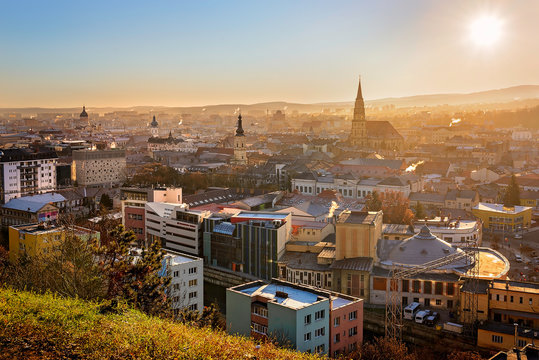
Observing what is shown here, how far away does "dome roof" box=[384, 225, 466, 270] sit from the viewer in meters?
8.33

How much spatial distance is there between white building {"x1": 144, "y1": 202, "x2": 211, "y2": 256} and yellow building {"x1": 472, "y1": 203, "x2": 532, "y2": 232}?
21.3 ft

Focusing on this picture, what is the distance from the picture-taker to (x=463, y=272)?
805 centimetres

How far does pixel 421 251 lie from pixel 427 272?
0.43m

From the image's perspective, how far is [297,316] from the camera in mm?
5395

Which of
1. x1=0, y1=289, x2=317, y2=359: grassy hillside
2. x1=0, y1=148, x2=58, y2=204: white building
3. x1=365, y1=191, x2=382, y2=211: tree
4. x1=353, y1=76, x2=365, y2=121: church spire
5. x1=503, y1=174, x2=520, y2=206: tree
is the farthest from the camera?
x1=353, y1=76, x2=365, y2=121: church spire

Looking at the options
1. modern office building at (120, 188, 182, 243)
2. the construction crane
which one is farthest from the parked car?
modern office building at (120, 188, 182, 243)

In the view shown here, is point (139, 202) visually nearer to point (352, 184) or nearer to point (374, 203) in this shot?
point (374, 203)

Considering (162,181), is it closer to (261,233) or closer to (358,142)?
(261,233)

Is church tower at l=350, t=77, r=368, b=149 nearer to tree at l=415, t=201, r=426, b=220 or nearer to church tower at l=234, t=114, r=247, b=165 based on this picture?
church tower at l=234, t=114, r=247, b=165

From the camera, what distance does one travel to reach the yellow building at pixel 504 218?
13.0m

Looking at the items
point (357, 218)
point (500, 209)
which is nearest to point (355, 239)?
point (357, 218)

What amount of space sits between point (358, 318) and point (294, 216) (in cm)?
554

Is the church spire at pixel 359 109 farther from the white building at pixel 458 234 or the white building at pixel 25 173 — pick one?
the white building at pixel 458 234

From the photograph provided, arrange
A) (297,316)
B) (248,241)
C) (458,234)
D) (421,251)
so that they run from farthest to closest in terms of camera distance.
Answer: (458,234) < (248,241) < (421,251) < (297,316)
